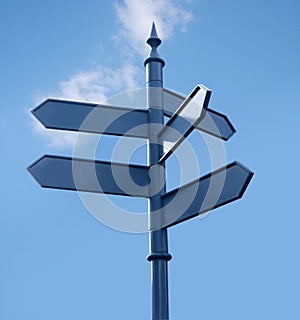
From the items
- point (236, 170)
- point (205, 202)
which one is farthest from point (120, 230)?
point (236, 170)

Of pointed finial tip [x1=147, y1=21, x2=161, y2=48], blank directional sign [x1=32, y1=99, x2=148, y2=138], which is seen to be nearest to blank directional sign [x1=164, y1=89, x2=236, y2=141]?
blank directional sign [x1=32, y1=99, x2=148, y2=138]

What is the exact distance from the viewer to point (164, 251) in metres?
2.41

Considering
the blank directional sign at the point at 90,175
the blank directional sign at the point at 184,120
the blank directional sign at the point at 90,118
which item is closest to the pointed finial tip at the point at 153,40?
the blank directional sign at the point at 90,118

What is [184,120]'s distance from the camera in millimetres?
2334

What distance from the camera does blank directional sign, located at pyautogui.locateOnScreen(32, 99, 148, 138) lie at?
2.59 meters

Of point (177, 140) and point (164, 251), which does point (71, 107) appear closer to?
point (177, 140)

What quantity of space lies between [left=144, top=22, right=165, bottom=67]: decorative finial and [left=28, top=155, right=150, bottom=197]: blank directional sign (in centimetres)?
55

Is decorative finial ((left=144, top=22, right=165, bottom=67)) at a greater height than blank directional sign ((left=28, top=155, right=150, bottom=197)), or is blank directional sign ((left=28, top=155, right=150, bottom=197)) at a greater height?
decorative finial ((left=144, top=22, right=165, bottom=67))

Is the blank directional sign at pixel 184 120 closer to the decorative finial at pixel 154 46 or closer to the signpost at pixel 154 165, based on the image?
the signpost at pixel 154 165

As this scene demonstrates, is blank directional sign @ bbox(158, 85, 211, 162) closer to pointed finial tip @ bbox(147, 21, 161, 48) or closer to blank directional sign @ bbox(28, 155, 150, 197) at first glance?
blank directional sign @ bbox(28, 155, 150, 197)

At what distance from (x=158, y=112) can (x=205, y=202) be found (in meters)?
0.60

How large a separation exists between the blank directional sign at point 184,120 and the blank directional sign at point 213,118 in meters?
0.18

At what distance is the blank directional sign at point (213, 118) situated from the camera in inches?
103

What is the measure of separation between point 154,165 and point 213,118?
355mm
